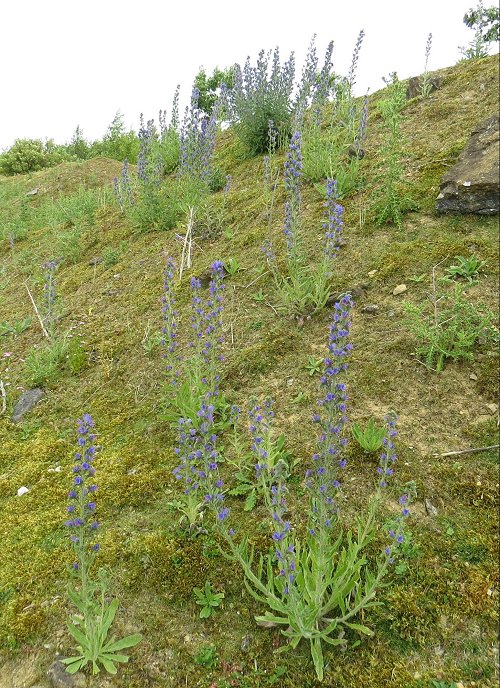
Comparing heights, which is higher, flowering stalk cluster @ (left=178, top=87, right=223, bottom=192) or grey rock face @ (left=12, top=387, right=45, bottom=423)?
flowering stalk cluster @ (left=178, top=87, right=223, bottom=192)

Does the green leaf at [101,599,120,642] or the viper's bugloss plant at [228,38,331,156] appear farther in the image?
the viper's bugloss plant at [228,38,331,156]

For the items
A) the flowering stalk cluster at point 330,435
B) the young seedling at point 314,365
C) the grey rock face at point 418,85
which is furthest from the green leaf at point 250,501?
the grey rock face at point 418,85

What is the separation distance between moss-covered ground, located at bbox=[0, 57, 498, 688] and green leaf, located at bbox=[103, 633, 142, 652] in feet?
0.26

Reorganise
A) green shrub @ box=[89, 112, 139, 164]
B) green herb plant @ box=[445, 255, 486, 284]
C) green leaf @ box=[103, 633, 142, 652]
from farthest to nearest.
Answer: green shrub @ box=[89, 112, 139, 164] < green herb plant @ box=[445, 255, 486, 284] < green leaf @ box=[103, 633, 142, 652]

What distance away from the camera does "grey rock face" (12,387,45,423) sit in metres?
4.59

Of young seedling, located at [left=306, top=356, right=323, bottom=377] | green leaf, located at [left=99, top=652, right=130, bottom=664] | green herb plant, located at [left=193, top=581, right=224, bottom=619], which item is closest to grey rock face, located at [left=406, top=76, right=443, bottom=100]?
young seedling, located at [left=306, top=356, right=323, bottom=377]

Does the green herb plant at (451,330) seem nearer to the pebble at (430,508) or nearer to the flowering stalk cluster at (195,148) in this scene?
the pebble at (430,508)

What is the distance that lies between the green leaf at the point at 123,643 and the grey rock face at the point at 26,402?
2747mm

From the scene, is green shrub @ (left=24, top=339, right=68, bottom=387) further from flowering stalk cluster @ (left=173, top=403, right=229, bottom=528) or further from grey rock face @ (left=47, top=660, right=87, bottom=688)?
grey rock face @ (left=47, top=660, right=87, bottom=688)

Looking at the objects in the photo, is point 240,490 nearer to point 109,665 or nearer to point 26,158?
point 109,665

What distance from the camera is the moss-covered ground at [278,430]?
7.62 ft

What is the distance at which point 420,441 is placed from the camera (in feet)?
10.4

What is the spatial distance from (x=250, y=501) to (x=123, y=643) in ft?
3.46

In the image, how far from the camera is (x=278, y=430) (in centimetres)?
357
